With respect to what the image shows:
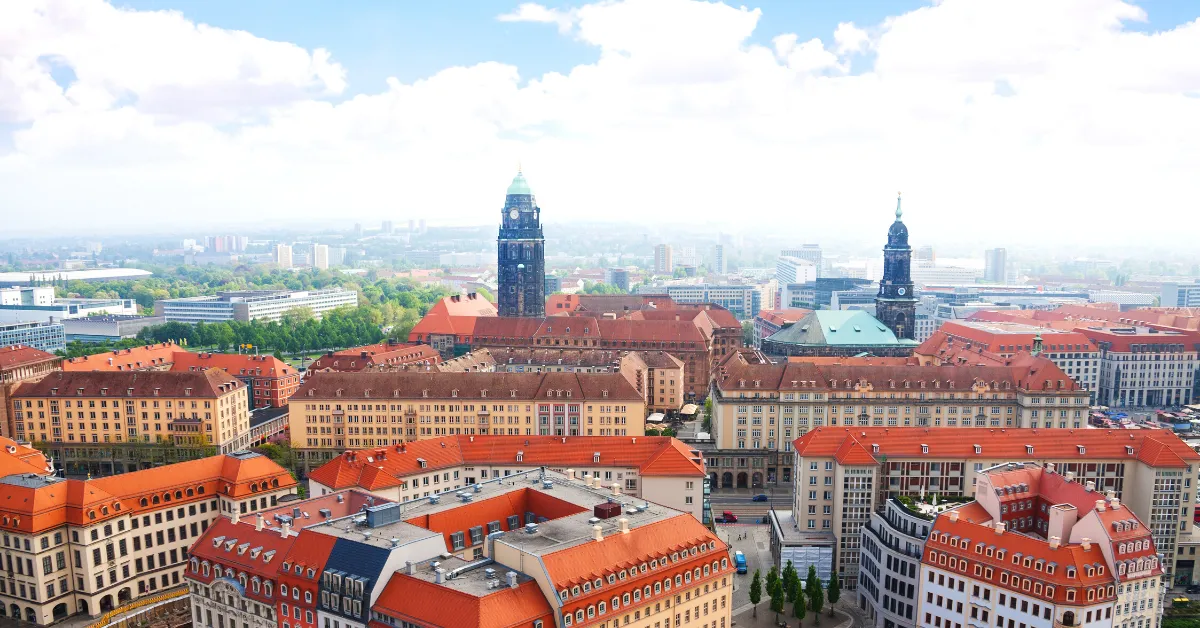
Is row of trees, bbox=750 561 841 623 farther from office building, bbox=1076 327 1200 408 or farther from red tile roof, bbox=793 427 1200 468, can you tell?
office building, bbox=1076 327 1200 408

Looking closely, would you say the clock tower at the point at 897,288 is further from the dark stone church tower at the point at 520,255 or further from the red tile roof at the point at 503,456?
the red tile roof at the point at 503,456

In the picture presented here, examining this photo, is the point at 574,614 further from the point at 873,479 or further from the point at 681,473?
the point at 873,479

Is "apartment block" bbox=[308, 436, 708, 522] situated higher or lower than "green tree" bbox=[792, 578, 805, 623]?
higher

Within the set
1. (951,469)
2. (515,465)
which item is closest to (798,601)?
(951,469)

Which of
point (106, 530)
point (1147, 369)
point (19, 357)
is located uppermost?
point (19, 357)

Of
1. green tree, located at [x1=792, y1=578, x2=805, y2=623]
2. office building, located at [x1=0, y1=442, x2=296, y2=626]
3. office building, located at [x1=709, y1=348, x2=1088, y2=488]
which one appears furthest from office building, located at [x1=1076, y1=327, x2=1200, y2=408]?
office building, located at [x1=0, y1=442, x2=296, y2=626]

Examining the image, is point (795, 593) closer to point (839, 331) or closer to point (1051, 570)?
point (1051, 570)

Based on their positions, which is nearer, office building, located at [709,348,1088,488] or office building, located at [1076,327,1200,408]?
office building, located at [709,348,1088,488]

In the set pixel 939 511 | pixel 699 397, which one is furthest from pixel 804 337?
pixel 939 511
